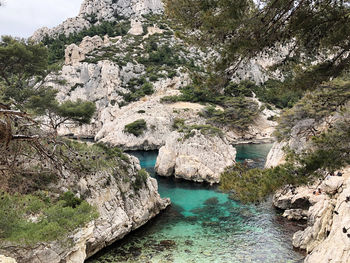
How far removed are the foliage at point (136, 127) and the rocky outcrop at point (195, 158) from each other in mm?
16700

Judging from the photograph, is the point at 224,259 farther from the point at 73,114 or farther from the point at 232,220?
the point at 73,114

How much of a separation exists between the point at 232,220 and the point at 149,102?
38011mm

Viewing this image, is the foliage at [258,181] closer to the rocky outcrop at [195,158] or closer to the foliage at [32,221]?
the foliage at [32,221]

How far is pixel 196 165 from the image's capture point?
26125 mm

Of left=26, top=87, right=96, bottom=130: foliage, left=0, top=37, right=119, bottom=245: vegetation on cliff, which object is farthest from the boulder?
left=26, top=87, right=96, bottom=130: foliage

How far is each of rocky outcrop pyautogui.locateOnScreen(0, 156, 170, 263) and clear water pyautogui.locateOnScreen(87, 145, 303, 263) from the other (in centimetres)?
66

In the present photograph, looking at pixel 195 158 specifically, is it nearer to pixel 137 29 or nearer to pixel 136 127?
pixel 136 127

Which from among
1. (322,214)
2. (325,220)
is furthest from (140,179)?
(325,220)

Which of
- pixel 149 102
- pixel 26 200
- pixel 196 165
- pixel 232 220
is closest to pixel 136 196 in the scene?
pixel 232 220

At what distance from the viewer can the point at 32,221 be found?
6398mm

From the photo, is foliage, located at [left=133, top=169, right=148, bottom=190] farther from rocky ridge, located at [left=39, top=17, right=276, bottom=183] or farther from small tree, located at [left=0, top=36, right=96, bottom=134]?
rocky ridge, located at [left=39, top=17, right=276, bottom=183]

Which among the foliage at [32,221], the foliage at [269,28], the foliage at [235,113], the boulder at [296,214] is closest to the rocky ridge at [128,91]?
the foliage at [235,113]

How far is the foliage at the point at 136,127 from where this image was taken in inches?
1726

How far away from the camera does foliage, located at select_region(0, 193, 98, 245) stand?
5.48m
